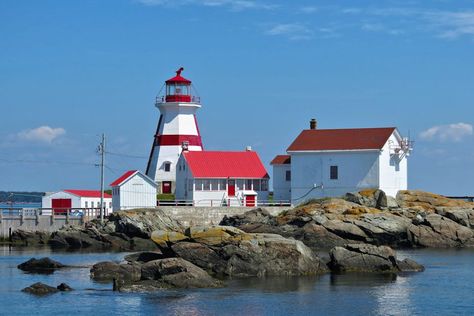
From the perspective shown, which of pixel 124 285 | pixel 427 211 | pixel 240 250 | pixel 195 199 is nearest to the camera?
pixel 124 285

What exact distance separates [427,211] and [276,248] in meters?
20.0

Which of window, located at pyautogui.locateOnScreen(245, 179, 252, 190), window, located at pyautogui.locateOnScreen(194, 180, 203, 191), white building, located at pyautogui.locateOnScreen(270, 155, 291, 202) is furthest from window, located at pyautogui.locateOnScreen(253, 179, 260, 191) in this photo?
window, located at pyautogui.locateOnScreen(194, 180, 203, 191)

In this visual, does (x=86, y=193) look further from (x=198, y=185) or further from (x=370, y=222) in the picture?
(x=370, y=222)

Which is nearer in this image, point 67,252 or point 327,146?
point 67,252

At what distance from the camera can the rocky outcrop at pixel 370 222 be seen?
49.2m

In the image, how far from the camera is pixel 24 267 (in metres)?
38.5

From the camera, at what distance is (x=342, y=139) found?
58312mm

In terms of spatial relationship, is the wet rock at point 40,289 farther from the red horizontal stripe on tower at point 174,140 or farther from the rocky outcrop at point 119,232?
the red horizontal stripe on tower at point 174,140

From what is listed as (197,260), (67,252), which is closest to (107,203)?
(67,252)

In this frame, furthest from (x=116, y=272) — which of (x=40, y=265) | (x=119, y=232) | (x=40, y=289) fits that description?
(x=119, y=232)

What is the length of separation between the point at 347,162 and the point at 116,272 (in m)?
25.1

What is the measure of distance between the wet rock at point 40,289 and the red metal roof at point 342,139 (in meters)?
29.1

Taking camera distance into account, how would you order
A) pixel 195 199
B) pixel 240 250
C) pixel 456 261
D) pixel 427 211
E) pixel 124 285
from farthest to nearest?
pixel 195 199, pixel 427 211, pixel 456 261, pixel 240 250, pixel 124 285

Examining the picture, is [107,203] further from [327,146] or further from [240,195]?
[327,146]
